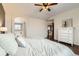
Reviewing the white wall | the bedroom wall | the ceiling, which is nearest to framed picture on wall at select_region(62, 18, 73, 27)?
the bedroom wall

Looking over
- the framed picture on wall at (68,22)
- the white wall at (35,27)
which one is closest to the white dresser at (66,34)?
the framed picture on wall at (68,22)

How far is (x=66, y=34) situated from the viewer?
1.97 m

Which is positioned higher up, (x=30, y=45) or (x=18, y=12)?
(x=18, y=12)

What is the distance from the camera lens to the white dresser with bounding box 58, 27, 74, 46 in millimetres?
1882

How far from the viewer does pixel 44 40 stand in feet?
6.22

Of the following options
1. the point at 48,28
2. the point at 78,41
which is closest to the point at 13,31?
the point at 48,28

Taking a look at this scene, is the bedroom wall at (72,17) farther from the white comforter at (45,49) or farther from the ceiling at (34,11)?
the white comforter at (45,49)

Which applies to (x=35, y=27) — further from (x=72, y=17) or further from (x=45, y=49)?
(x=72, y=17)

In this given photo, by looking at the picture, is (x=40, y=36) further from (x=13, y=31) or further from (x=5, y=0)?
(x=5, y=0)

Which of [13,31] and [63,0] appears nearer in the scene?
[63,0]

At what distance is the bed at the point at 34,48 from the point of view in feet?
5.04

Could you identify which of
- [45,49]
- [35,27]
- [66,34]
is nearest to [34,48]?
[45,49]

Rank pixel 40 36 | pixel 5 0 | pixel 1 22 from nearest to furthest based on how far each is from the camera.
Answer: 1. pixel 5 0
2. pixel 40 36
3. pixel 1 22

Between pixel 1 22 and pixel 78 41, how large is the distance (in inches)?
50.3
